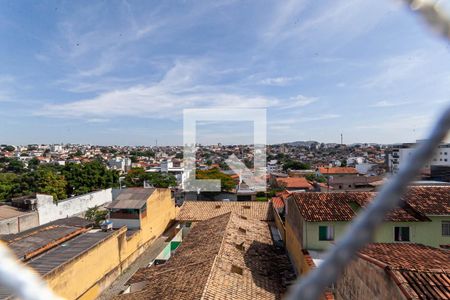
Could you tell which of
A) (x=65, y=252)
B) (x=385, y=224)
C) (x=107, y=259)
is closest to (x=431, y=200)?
(x=385, y=224)

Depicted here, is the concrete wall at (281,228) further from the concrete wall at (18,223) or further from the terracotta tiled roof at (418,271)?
the concrete wall at (18,223)

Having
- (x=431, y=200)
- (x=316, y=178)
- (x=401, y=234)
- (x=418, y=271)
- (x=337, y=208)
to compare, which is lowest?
(x=316, y=178)

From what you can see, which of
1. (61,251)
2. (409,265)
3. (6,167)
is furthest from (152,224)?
(6,167)

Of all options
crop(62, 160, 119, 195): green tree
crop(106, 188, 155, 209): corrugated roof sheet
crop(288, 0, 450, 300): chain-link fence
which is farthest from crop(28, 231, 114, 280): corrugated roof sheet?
crop(62, 160, 119, 195): green tree

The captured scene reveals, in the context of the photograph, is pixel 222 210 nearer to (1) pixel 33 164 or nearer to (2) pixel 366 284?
(2) pixel 366 284

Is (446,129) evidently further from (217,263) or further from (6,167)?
(6,167)

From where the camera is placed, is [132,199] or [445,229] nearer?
[445,229]

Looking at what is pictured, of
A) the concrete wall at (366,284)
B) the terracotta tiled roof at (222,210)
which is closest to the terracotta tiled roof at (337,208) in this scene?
the concrete wall at (366,284)

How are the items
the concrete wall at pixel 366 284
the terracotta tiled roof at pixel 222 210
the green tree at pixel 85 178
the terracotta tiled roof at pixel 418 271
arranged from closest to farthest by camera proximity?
the terracotta tiled roof at pixel 418 271, the concrete wall at pixel 366 284, the terracotta tiled roof at pixel 222 210, the green tree at pixel 85 178
